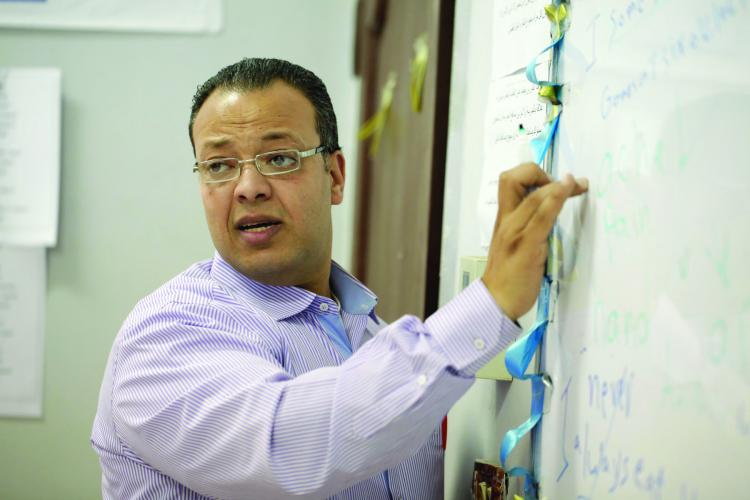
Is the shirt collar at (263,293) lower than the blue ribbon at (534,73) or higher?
lower

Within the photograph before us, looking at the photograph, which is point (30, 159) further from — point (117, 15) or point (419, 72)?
point (419, 72)

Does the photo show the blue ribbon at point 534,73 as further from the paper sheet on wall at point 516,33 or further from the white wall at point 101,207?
the white wall at point 101,207

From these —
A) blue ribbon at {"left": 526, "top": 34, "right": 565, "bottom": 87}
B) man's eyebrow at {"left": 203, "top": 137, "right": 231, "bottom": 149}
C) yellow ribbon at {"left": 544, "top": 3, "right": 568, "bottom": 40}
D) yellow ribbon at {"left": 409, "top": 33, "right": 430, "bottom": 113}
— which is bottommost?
man's eyebrow at {"left": 203, "top": 137, "right": 231, "bottom": 149}

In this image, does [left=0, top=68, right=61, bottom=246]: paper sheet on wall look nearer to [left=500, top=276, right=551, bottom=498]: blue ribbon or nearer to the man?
the man

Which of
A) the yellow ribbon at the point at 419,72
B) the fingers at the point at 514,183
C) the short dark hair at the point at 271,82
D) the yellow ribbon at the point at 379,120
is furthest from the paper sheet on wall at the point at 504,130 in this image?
the yellow ribbon at the point at 379,120

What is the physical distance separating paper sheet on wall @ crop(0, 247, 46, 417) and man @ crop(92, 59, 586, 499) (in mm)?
1328

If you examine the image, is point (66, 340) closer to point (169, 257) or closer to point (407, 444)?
point (169, 257)

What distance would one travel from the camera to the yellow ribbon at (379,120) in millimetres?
1994

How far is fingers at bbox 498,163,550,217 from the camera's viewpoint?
73cm

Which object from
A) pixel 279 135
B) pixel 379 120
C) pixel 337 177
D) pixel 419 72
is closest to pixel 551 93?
pixel 279 135

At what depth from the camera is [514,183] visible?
729 mm

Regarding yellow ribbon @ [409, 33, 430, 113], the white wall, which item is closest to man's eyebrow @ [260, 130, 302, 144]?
yellow ribbon @ [409, 33, 430, 113]

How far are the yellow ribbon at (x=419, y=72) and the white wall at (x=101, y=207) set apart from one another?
0.75m

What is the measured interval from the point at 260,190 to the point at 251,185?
0.01 m
